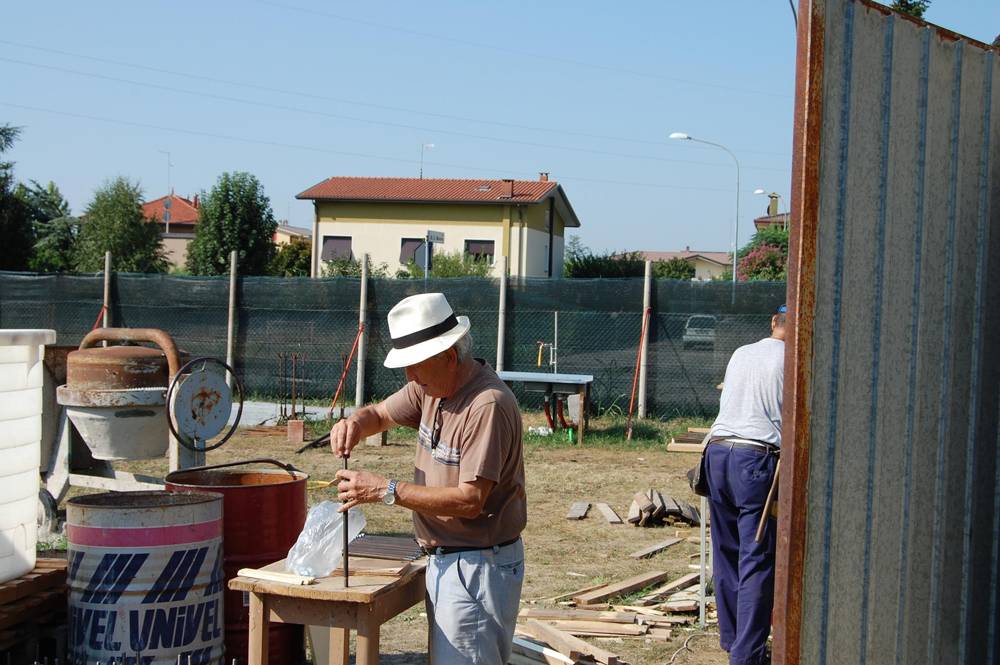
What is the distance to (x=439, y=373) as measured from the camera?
3857 mm

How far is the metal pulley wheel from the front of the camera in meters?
6.88

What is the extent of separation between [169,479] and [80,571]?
2.60 feet

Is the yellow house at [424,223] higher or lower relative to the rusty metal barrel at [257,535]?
higher

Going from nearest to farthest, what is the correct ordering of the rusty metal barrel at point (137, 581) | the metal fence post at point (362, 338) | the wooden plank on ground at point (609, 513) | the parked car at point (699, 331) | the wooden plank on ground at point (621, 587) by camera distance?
the rusty metal barrel at point (137, 581) < the wooden plank on ground at point (621, 587) < the wooden plank on ground at point (609, 513) < the parked car at point (699, 331) < the metal fence post at point (362, 338)

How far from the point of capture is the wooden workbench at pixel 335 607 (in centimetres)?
376

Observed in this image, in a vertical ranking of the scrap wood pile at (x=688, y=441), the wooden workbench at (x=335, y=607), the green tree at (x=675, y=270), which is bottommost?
the scrap wood pile at (x=688, y=441)


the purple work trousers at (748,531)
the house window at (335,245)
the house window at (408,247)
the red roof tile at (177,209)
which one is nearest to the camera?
the purple work trousers at (748,531)

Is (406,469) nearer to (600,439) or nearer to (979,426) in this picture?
(600,439)

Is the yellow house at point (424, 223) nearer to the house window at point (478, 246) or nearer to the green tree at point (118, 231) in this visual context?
the house window at point (478, 246)

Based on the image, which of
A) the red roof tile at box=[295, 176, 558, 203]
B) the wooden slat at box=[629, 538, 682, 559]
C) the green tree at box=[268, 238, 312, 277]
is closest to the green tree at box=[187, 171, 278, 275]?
the green tree at box=[268, 238, 312, 277]

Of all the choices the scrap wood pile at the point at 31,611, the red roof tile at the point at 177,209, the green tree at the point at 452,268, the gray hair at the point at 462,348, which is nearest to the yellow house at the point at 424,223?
the green tree at the point at 452,268

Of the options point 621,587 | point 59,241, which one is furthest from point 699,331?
point 59,241

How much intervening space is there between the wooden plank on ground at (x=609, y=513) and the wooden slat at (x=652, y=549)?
34.7 inches

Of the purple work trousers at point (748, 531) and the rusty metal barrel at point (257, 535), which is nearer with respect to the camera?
the rusty metal barrel at point (257, 535)
